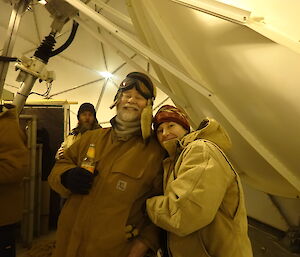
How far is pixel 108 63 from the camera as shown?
166 inches

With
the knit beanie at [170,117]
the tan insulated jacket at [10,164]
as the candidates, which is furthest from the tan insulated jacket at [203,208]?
the tan insulated jacket at [10,164]

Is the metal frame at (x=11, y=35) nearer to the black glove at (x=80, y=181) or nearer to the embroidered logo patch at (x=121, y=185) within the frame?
the black glove at (x=80, y=181)

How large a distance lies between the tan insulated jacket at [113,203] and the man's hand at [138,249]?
0.02 m

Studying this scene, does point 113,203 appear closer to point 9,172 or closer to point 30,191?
point 9,172

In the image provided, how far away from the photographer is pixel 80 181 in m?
1.01

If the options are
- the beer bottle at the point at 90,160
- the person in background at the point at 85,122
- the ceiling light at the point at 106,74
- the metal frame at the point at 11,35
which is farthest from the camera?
the ceiling light at the point at 106,74

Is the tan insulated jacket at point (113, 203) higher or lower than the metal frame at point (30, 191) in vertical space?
higher

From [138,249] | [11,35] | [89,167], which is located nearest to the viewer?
[138,249]

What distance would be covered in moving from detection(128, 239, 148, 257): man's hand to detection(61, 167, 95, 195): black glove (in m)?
0.30

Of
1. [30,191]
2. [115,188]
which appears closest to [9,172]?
[115,188]

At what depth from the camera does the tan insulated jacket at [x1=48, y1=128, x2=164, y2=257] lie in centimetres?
98

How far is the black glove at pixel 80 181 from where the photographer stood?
1.01m

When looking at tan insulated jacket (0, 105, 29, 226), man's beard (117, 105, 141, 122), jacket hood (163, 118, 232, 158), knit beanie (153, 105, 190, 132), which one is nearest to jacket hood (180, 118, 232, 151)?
jacket hood (163, 118, 232, 158)

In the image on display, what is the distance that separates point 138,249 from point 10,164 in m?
0.94
